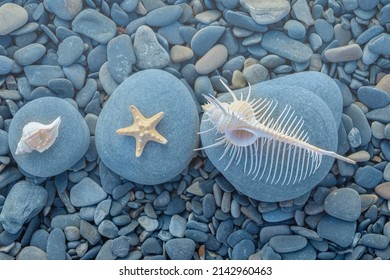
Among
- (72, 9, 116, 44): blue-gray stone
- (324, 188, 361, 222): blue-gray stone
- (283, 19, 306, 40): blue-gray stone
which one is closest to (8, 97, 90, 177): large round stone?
(72, 9, 116, 44): blue-gray stone

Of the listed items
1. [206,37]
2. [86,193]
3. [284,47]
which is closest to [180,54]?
[206,37]

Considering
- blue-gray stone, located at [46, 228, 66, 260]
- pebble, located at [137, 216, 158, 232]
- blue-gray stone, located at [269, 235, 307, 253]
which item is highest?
blue-gray stone, located at [269, 235, 307, 253]

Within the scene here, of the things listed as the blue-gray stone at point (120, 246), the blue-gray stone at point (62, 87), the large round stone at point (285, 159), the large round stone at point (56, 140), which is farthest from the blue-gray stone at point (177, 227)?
the blue-gray stone at point (62, 87)

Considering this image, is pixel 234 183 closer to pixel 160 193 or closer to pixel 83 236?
pixel 160 193

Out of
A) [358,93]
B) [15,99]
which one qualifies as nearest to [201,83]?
[358,93]

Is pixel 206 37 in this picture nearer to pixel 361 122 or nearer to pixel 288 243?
pixel 361 122

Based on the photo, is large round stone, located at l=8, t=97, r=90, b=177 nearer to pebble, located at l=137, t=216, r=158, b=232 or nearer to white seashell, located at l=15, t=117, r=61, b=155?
white seashell, located at l=15, t=117, r=61, b=155
